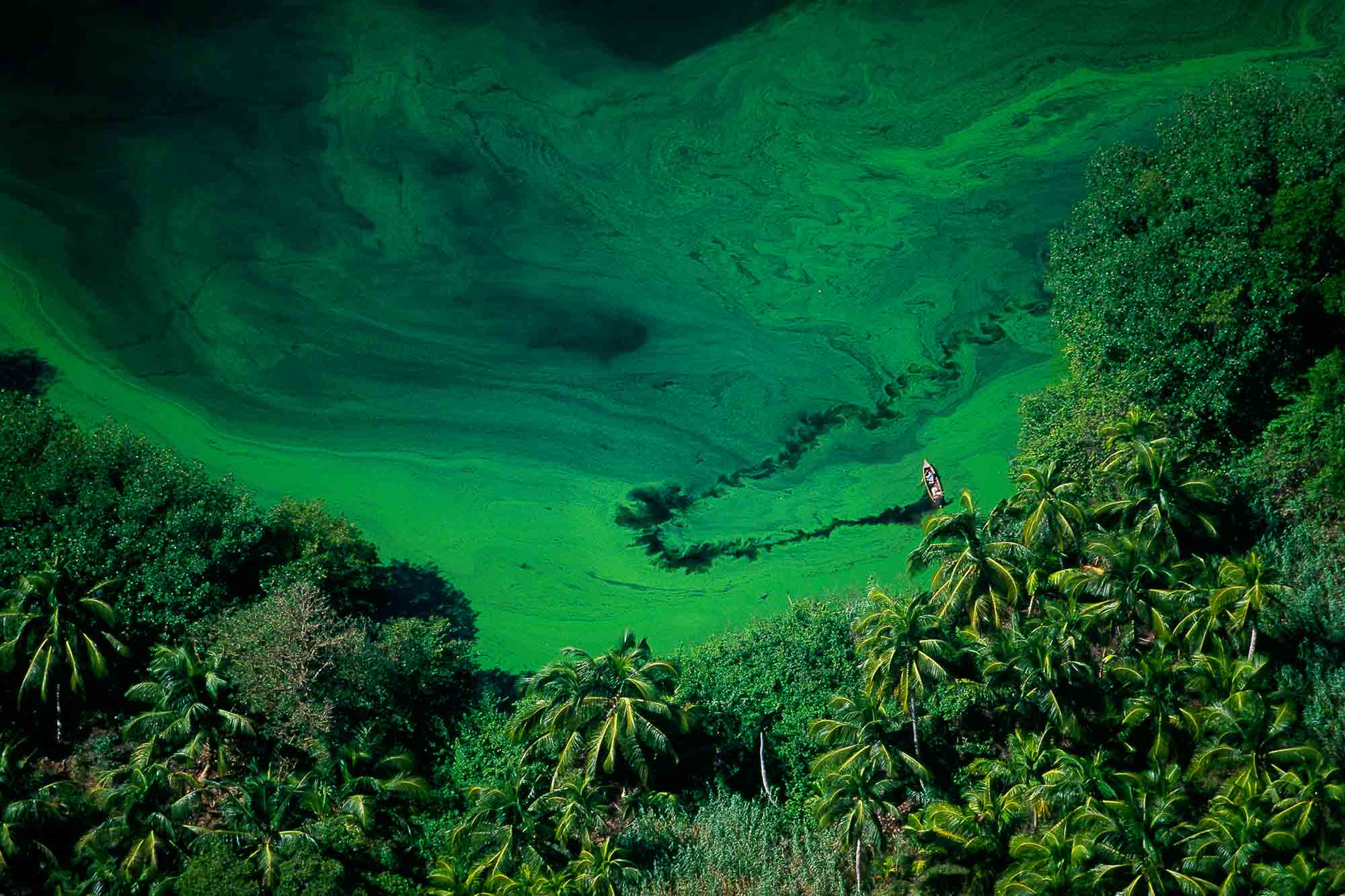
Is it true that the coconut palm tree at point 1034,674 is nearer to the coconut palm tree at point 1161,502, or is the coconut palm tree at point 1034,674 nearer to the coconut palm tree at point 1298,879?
the coconut palm tree at point 1161,502

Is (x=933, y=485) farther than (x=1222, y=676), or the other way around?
(x=933, y=485)

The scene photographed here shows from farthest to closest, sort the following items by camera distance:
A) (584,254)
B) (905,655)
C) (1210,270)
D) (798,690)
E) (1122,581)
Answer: (584,254) < (1210,270) < (798,690) < (1122,581) < (905,655)

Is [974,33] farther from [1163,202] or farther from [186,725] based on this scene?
[186,725]

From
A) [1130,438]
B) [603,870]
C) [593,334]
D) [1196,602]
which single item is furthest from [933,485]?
[603,870]

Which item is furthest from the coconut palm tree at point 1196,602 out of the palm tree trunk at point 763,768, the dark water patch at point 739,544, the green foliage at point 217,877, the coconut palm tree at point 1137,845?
the green foliage at point 217,877

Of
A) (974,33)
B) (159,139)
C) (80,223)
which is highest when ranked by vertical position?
(974,33)

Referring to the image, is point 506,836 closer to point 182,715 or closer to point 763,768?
point 763,768

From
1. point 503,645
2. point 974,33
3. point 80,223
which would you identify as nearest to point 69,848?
point 503,645
